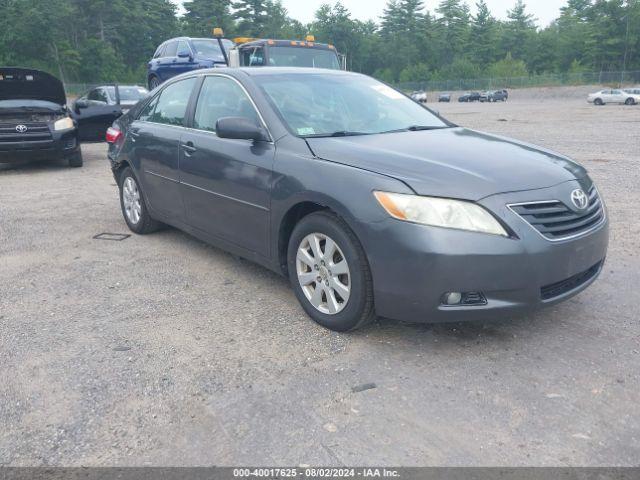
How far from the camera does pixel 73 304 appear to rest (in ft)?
13.2

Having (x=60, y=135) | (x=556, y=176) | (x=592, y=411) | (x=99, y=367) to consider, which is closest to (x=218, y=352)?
(x=99, y=367)

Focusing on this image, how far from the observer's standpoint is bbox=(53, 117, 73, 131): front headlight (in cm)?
1002

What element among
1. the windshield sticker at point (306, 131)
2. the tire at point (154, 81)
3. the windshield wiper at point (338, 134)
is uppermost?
the tire at point (154, 81)

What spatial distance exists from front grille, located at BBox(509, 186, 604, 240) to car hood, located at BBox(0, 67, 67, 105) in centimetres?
961

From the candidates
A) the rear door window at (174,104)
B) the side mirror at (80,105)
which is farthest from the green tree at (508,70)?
the rear door window at (174,104)

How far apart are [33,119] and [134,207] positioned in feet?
17.7

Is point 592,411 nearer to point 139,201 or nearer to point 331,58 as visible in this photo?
point 139,201

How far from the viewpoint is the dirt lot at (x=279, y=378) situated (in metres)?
2.41

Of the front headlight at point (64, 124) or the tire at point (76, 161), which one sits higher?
the front headlight at point (64, 124)

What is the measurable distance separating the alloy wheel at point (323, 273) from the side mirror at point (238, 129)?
31.6 inches

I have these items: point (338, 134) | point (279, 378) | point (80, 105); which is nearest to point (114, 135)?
point (338, 134)

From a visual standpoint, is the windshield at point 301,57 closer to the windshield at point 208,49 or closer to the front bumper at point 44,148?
the windshield at point 208,49

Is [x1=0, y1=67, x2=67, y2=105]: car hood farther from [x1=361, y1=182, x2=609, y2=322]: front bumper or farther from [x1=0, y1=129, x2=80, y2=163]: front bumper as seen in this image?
[x1=361, y1=182, x2=609, y2=322]: front bumper

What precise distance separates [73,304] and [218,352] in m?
1.40
